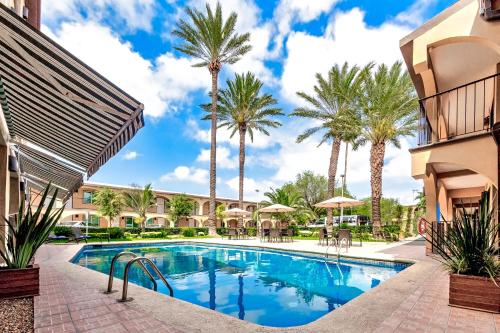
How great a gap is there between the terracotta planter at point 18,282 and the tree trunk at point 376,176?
67.5 ft

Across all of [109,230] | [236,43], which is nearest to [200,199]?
[109,230]

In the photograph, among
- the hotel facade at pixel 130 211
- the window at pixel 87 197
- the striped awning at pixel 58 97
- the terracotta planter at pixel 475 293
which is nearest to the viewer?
the striped awning at pixel 58 97

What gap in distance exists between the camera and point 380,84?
70.1ft

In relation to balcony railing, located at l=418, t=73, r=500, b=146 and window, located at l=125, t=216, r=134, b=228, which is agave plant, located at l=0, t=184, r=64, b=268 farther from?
window, located at l=125, t=216, r=134, b=228

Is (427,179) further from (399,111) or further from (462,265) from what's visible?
(399,111)

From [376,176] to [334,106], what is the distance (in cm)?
689

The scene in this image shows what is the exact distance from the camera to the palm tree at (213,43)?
2627 centimetres

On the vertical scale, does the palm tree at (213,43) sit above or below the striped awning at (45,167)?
above

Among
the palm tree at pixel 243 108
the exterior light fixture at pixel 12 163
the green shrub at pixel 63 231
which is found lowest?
the green shrub at pixel 63 231

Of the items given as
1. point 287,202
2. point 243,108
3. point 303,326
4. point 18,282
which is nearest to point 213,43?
point 243,108

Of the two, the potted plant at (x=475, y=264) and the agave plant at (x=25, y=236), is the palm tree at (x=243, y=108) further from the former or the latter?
the potted plant at (x=475, y=264)

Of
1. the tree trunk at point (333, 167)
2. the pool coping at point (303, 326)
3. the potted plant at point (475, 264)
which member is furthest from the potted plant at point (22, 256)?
the tree trunk at point (333, 167)

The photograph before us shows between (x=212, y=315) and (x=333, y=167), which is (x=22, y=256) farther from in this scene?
(x=333, y=167)

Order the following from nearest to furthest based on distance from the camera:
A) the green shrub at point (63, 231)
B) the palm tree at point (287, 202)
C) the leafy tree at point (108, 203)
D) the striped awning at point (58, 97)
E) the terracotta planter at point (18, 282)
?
1. the striped awning at point (58, 97)
2. the terracotta planter at point (18, 282)
3. the green shrub at point (63, 231)
4. the palm tree at point (287, 202)
5. the leafy tree at point (108, 203)
